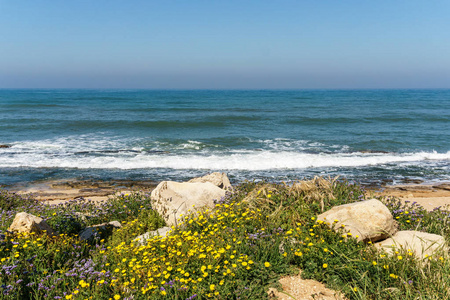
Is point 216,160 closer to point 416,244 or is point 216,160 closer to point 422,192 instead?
point 422,192

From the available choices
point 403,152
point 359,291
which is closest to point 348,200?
point 359,291

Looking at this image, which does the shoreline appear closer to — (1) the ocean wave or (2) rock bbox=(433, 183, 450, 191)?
(2) rock bbox=(433, 183, 450, 191)

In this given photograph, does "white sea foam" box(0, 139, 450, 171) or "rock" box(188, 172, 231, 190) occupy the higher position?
"rock" box(188, 172, 231, 190)

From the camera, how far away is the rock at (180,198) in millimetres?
7148

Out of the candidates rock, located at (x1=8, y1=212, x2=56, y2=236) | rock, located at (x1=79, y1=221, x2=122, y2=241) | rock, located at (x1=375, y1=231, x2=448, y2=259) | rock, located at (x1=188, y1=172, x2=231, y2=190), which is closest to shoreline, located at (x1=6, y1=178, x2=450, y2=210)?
rock, located at (x1=188, y1=172, x2=231, y2=190)

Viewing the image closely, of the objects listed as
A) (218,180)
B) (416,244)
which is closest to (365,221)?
(416,244)

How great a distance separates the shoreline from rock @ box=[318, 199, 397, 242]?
7.11 m

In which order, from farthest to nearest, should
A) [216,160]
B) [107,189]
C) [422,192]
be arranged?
[216,160] < [107,189] < [422,192]

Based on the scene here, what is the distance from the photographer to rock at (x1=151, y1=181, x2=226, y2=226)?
7.15 meters

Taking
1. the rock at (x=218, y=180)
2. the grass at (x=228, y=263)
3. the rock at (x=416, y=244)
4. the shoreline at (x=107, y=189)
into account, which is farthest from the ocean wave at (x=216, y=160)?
the rock at (x=416, y=244)

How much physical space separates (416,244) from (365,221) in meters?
0.82

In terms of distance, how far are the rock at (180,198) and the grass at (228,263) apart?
88cm

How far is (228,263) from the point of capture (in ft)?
14.9

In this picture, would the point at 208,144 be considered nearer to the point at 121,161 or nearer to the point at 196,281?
the point at 121,161
